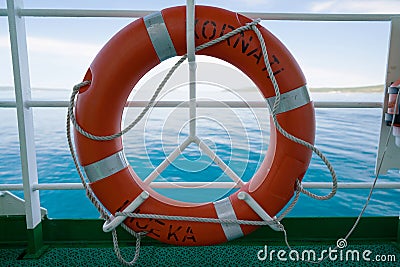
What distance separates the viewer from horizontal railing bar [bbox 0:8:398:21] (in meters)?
1.03

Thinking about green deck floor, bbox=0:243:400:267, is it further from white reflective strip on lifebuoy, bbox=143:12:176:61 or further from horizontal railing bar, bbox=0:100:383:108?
white reflective strip on lifebuoy, bbox=143:12:176:61

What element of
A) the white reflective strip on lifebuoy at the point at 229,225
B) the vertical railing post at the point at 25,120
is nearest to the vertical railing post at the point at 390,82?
the white reflective strip on lifebuoy at the point at 229,225

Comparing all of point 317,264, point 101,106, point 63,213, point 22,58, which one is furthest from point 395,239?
point 63,213

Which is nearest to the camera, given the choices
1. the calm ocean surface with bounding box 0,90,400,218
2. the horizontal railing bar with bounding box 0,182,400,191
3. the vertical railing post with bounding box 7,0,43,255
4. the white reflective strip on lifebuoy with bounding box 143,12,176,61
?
the white reflective strip on lifebuoy with bounding box 143,12,176,61

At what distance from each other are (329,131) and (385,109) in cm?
801

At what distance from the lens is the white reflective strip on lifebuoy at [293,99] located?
90cm

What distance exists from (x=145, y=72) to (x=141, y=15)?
0.24 m

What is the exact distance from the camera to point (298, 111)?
2.96ft

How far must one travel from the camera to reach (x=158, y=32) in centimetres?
88

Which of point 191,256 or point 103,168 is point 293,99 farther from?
point 191,256

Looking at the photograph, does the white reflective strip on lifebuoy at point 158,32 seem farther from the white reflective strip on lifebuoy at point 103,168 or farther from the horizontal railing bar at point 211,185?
the horizontal railing bar at point 211,185

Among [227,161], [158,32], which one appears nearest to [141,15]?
[158,32]

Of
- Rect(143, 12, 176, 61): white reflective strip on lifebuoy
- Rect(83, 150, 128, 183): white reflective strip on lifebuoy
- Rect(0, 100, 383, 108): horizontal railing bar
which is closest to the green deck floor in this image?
Rect(83, 150, 128, 183): white reflective strip on lifebuoy

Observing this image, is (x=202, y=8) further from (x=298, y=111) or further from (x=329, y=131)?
(x=329, y=131)
